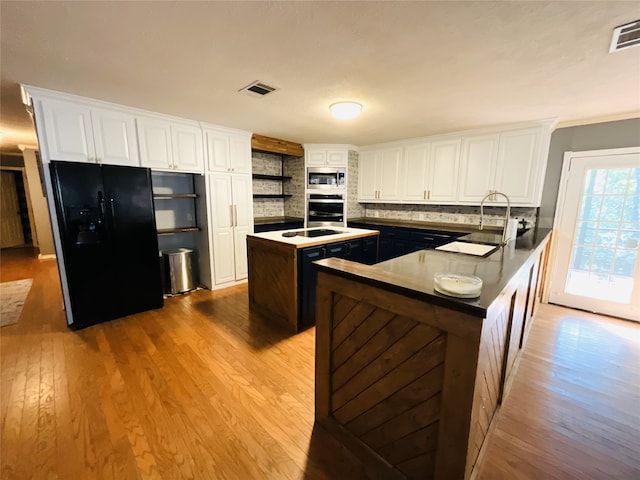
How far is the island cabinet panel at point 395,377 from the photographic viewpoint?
1.03 m

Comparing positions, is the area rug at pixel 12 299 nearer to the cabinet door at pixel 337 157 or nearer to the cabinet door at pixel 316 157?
the cabinet door at pixel 316 157

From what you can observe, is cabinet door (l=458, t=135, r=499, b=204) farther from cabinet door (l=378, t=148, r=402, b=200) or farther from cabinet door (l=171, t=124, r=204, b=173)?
cabinet door (l=171, t=124, r=204, b=173)

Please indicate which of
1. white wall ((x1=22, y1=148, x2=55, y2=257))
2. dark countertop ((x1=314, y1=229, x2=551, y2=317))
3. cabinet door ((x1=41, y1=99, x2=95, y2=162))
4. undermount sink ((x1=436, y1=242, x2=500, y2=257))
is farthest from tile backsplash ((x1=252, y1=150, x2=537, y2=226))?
white wall ((x1=22, y1=148, x2=55, y2=257))

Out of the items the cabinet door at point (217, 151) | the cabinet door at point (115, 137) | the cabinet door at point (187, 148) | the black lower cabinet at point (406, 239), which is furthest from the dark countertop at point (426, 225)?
the cabinet door at point (115, 137)

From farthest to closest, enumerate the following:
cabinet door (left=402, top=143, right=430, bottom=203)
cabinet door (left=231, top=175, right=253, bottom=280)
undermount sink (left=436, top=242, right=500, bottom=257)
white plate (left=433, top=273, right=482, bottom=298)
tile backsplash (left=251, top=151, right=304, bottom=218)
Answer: tile backsplash (left=251, top=151, right=304, bottom=218)
cabinet door (left=402, top=143, right=430, bottom=203)
cabinet door (left=231, top=175, right=253, bottom=280)
undermount sink (left=436, top=242, right=500, bottom=257)
white plate (left=433, top=273, right=482, bottom=298)

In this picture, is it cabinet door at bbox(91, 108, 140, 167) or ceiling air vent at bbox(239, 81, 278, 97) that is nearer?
ceiling air vent at bbox(239, 81, 278, 97)

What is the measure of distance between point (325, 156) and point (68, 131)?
338 centimetres

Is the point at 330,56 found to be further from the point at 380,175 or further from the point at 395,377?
the point at 380,175

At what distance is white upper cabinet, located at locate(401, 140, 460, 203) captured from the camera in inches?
159

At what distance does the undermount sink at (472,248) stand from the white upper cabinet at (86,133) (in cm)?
338

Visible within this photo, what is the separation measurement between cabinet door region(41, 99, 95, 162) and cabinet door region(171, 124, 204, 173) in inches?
31.7

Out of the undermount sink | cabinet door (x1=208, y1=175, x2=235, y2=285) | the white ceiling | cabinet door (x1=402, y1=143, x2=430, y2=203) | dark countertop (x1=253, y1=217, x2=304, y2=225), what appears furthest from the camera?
dark countertop (x1=253, y1=217, x2=304, y2=225)

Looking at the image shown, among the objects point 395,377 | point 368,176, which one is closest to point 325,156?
point 368,176

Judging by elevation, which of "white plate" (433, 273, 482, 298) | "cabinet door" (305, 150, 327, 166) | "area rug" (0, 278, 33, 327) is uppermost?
"cabinet door" (305, 150, 327, 166)
